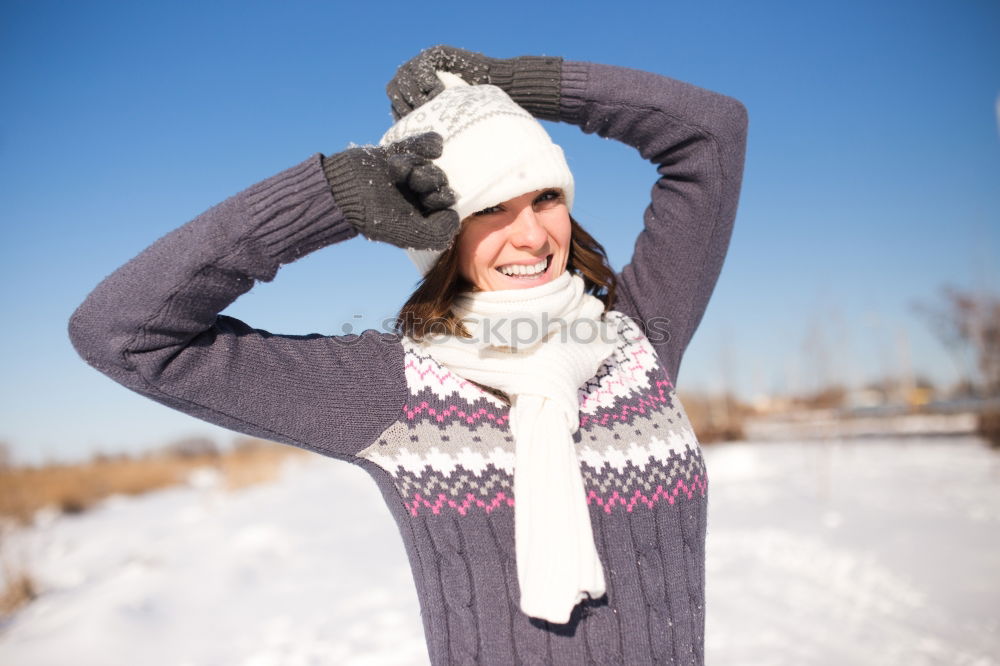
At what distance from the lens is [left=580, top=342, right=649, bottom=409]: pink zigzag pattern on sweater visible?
1409 millimetres

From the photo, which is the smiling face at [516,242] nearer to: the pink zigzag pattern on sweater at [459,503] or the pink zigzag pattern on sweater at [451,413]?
the pink zigzag pattern on sweater at [451,413]

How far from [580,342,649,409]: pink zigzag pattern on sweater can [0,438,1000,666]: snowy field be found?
316 cm

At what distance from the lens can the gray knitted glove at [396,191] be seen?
44.4 inches

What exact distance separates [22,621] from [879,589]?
6889mm

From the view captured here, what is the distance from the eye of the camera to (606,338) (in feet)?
4.83

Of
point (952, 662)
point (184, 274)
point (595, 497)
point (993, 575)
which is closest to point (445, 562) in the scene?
point (595, 497)

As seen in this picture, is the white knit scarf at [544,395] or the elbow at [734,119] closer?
the white knit scarf at [544,395]

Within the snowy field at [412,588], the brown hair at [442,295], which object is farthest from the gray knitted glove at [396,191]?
the snowy field at [412,588]

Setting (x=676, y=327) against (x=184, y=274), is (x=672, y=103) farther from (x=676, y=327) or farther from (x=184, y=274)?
(x=184, y=274)

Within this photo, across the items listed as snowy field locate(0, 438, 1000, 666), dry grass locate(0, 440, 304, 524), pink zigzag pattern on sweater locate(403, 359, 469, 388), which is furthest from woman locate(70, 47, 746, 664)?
dry grass locate(0, 440, 304, 524)

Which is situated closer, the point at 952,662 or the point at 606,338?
the point at 606,338

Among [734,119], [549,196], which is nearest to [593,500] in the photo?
[549,196]

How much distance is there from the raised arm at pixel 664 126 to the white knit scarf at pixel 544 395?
20 centimetres

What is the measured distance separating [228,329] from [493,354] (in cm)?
49
